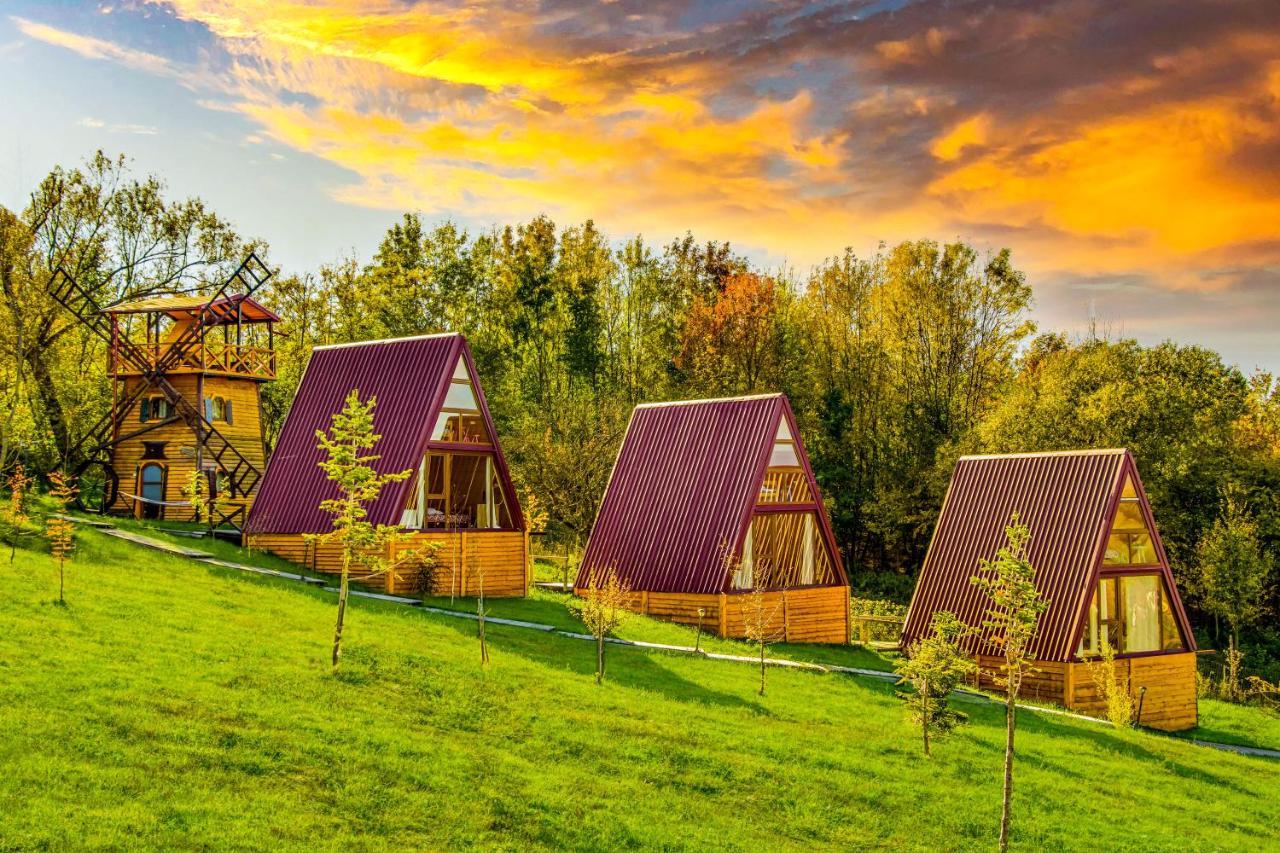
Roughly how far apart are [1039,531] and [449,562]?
48.9 ft

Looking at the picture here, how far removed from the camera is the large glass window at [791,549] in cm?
3011

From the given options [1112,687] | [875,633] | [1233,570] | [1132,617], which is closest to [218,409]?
[875,633]

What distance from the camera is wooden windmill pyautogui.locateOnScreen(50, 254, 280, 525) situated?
117 ft

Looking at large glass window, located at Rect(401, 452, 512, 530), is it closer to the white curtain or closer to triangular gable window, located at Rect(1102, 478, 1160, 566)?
triangular gable window, located at Rect(1102, 478, 1160, 566)

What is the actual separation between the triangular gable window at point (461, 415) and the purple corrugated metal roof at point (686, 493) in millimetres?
4377

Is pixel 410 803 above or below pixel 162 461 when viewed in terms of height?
below

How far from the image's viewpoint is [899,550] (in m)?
53.4

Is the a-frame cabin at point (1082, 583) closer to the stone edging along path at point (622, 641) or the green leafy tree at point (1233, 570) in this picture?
the stone edging along path at point (622, 641)

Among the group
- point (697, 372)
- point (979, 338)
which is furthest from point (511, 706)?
point (979, 338)

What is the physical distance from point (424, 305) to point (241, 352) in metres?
20.3

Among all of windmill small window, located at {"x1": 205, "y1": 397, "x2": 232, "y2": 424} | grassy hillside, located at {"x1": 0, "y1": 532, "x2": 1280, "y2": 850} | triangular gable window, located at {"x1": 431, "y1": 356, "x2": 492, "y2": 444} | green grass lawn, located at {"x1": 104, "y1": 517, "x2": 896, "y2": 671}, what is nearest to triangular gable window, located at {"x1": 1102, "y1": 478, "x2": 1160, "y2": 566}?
grassy hillside, located at {"x1": 0, "y1": 532, "x2": 1280, "y2": 850}

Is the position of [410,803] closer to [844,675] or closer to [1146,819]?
[1146,819]

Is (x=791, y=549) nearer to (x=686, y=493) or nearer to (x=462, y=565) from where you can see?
(x=686, y=493)

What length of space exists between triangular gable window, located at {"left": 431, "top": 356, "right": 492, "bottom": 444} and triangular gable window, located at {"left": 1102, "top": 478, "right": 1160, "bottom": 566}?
16.4 metres
